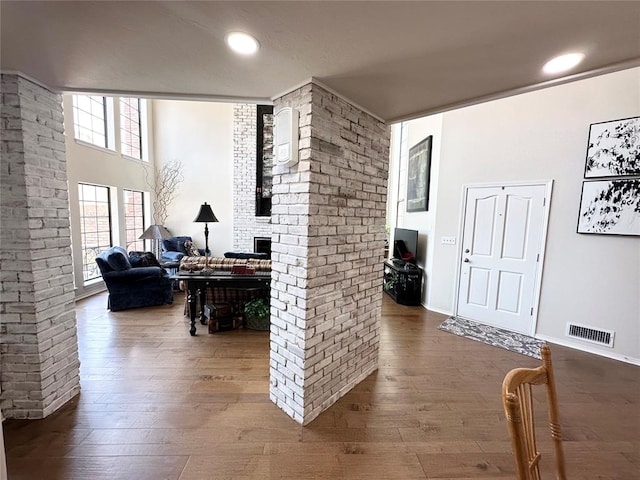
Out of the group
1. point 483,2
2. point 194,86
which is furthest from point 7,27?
point 483,2

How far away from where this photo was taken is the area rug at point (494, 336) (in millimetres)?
3178

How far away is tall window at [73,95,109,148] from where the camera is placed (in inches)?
194

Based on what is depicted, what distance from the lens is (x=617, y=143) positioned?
294 cm

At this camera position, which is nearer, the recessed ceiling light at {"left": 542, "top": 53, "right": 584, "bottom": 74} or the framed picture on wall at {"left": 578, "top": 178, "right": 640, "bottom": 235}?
the recessed ceiling light at {"left": 542, "top": 53, "right": 584, "bottom": 74}

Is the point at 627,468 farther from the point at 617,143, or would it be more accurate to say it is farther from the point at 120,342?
the point at 120,342

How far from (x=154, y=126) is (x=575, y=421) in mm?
9135

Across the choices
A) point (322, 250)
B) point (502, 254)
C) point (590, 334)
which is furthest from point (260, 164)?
point (590, 334)

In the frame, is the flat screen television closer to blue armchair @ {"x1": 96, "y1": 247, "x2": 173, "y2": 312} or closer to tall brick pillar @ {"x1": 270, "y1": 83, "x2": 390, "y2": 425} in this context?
tall brick pillar @ {"x1": 270, "y1": 83, "x2": 390, "y2": 425}

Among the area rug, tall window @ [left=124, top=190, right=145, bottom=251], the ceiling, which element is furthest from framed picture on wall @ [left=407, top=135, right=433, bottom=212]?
tall window @ [left=124, top=190, right=145, bottom=251]

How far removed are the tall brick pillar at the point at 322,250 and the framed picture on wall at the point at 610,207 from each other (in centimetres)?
256

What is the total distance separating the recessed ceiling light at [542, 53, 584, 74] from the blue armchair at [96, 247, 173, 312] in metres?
4.76

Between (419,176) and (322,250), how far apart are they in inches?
142

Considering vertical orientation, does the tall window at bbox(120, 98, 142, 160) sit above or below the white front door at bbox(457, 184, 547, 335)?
above

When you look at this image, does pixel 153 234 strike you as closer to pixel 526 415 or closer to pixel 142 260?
pixel 142 260
